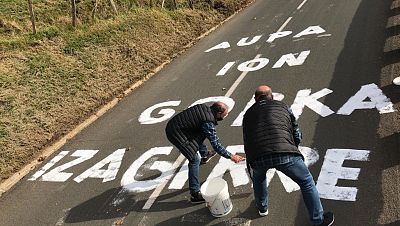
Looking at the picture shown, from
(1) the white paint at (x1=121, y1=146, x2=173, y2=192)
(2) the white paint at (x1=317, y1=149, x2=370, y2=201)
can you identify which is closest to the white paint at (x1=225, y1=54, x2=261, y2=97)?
(1) the white paint at (x1=121, y1=146, x2=173, y2=192)

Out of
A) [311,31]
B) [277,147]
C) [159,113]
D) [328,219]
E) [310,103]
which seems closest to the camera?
[277,147]

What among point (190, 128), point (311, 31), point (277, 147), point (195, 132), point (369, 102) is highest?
point (277, 147)

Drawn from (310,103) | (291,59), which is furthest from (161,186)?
(291,59)

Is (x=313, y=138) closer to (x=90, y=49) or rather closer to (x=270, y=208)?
(x=270, y=208)

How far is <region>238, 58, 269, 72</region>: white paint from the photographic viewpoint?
41.8ft

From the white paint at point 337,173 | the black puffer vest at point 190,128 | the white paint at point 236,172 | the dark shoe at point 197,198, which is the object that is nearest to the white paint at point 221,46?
the white paint at point 236,172

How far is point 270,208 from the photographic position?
664 cm

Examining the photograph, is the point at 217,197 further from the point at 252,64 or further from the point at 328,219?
A: the point at 252,64

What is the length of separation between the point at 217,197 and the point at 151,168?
90.5 inches

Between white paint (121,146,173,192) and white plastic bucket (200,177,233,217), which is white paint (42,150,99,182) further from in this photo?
white plastic bucket (200,177,233,217)

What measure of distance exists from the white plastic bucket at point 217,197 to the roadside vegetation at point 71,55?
15.5ft

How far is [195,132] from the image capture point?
6.91 meters

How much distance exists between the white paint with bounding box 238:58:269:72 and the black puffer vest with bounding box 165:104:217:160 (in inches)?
241

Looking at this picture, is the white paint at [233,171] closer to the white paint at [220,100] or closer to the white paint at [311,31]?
the white paint at [220,100]
